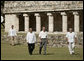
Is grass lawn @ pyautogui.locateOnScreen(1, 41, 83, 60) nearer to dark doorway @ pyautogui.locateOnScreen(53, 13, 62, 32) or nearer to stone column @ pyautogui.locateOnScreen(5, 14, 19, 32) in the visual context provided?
stone column @ pyautogui.locateOnScreen(5, 14, 19, 32)

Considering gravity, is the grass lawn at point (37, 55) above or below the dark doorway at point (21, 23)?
above

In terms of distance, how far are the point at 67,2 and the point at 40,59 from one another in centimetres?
2664

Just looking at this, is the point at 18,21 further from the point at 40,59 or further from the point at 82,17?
the point at 40,59

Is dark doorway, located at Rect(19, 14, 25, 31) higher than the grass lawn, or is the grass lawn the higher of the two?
the grass lawn

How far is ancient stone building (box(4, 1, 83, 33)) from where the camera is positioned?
5103 cm

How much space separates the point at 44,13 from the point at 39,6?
1.26m

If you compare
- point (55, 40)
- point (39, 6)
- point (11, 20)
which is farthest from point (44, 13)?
point (55, 40)

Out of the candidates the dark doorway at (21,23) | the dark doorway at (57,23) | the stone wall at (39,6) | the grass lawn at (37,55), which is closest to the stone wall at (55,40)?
the grass lawn at (37,55)

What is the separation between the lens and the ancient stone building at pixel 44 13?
167 feet

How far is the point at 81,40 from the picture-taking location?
3972cm

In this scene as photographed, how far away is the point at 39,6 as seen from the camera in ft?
173

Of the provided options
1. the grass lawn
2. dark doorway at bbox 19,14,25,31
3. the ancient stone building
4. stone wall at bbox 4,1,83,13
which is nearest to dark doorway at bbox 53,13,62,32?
the ancient stone building

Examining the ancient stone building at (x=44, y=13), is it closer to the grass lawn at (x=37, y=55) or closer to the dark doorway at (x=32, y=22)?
the dark doorway at (x=32, y=22)

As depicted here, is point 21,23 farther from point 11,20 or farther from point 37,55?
point 37,55
